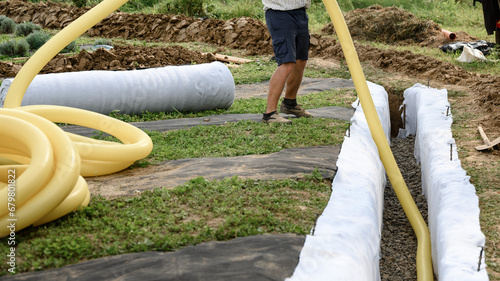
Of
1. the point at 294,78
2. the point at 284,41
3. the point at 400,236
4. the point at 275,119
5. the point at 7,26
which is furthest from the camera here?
the point at 7,26

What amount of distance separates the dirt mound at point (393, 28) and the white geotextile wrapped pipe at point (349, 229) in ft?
27.2

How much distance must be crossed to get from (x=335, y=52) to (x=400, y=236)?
21.8ft

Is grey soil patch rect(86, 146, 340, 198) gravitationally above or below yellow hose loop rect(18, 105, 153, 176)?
below

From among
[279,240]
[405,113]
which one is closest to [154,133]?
[279,240]

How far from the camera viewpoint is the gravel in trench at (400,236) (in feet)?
11.3

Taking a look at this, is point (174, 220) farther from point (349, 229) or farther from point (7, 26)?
point (7, 26)

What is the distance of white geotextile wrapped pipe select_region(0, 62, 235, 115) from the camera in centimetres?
541

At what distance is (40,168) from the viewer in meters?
2.68

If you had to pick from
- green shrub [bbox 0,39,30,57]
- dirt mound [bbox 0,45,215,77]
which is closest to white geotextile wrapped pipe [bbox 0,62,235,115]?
dirt mound [bbox 0,45,215,77]

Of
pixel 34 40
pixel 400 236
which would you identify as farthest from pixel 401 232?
pixel 34 40

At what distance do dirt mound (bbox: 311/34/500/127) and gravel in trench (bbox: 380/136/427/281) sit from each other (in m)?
1.17

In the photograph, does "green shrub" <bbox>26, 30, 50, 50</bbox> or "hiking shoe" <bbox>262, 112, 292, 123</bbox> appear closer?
"hiking shoe" <bbox>262, 112, 292, 123</bbox>

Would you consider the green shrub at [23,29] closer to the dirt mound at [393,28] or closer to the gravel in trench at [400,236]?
the dirt mound at [393,28]

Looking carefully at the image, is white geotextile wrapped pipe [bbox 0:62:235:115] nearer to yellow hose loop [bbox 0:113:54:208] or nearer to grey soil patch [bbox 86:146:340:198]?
grey soil patch [bbox 86:146:340:198]
